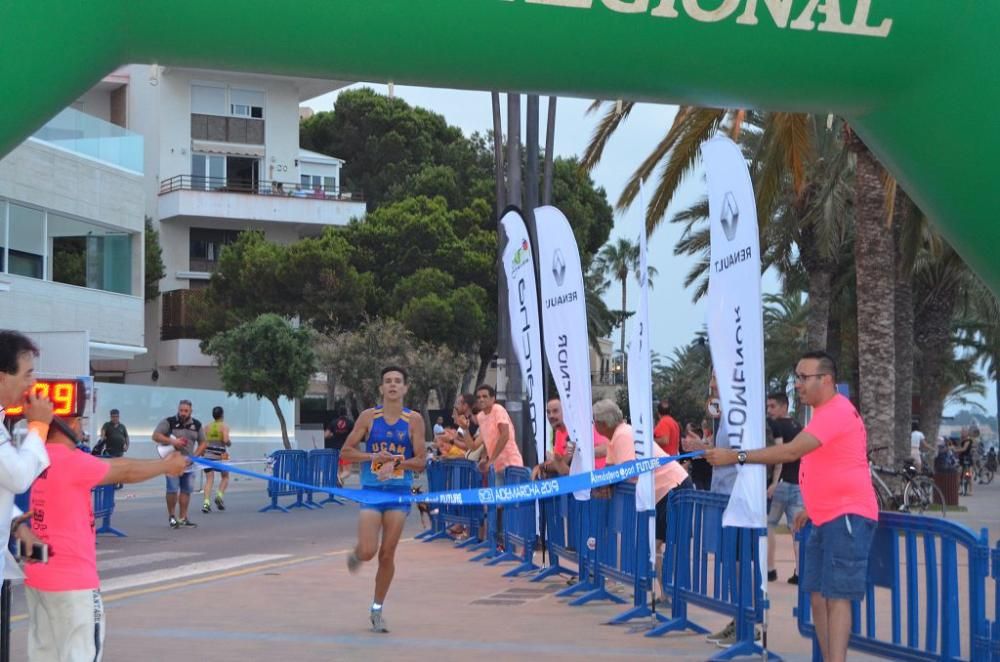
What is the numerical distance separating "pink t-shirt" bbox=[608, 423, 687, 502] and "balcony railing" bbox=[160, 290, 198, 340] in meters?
49.3

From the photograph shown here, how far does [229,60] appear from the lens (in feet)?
23.8

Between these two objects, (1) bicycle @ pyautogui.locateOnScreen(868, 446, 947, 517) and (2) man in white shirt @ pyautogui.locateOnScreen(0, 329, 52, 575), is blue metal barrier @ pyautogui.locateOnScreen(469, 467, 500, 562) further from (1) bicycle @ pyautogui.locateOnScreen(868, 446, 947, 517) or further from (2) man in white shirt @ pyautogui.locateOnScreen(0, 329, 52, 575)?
(2) man in white shirt @ pyautogui.locateOnScreen(0, 329, 52, 575)

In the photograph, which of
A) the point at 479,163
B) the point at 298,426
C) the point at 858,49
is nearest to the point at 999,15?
the point at 858,49

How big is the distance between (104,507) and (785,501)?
32.0 ft

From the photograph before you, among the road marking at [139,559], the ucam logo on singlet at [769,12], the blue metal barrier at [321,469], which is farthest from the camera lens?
the blue metal barrier at [321,469]

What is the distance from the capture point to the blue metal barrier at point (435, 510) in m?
17.8

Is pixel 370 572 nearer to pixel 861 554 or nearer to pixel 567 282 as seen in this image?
pixel 567 282

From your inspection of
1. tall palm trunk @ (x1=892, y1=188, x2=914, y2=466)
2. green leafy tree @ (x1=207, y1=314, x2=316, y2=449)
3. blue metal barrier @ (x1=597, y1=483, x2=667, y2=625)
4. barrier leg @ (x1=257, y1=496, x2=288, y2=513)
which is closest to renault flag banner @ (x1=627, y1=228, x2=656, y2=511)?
blue metal barrier @ (x1=597, y1=483, x2=667, y2=625)

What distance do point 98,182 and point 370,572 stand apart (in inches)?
879

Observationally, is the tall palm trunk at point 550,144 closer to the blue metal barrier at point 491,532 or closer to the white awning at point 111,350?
the blue metal barrier at point 491,532

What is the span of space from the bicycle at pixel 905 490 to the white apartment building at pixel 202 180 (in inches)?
1568

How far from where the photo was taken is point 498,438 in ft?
49.2

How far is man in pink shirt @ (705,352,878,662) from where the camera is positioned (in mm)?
7383

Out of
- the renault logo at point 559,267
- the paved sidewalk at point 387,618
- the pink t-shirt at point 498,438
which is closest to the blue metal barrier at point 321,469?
the pink t-shirt at point 498,438
